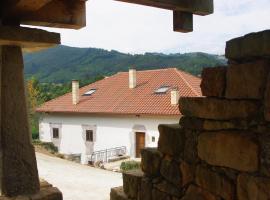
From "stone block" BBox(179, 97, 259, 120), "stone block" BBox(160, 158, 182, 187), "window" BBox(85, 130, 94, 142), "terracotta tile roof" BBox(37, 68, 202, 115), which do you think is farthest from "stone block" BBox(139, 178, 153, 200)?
"window" BBox(85, 130, 94, 142)

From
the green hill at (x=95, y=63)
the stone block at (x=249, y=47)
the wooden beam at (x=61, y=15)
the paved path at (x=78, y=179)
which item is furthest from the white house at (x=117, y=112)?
the stone block at (x=249, y=47)

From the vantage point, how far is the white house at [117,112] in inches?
720

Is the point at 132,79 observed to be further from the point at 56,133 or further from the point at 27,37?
the point at 27,37

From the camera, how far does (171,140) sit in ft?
7.72

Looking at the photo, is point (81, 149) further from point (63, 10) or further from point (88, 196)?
point (63, 10)

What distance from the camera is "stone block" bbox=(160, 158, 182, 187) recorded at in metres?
2.29

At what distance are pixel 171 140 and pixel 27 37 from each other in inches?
55.1

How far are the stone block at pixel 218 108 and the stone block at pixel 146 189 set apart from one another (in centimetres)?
64

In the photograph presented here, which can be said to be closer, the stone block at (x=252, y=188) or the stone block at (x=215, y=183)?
the stone block at (x=252, y=188)

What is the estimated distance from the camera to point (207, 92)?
6.76ft

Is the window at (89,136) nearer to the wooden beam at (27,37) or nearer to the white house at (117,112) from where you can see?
the white house at (117,112)

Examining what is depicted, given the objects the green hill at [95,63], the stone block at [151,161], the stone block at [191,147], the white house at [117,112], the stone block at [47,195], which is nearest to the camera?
the stone block at [191,147]

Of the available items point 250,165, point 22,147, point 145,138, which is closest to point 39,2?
point 22,147

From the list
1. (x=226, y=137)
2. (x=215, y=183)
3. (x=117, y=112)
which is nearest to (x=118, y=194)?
(x=215, y=183)
